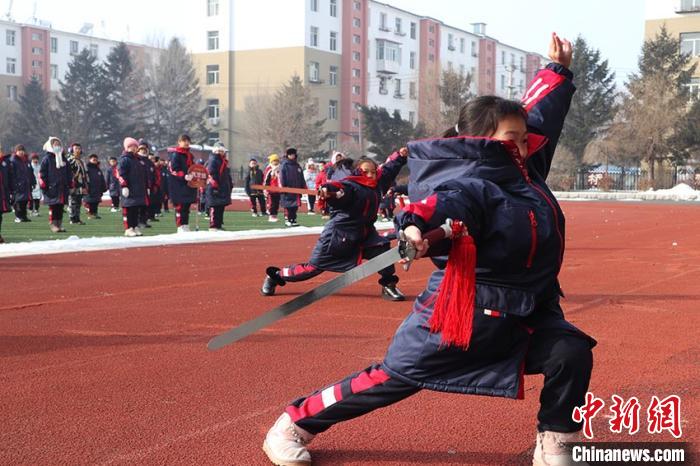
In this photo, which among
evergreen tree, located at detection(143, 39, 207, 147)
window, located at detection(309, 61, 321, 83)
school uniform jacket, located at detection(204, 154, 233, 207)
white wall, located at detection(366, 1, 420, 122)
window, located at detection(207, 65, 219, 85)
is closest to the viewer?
school uniform jacket, located at detection(204, 154, 233, 207)

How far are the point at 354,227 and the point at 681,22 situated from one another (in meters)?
59.6

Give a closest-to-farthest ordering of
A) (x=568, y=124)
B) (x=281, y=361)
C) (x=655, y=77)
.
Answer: (x=281, y=361) → (x=655, y=77) → (x=568, y=124)

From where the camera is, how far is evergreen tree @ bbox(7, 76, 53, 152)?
62.1 m

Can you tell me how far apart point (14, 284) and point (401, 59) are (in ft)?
226

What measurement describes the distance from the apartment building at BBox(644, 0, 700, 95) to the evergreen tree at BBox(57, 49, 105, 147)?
4181cm

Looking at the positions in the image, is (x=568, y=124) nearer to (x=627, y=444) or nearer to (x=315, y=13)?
(x=315, y=13)

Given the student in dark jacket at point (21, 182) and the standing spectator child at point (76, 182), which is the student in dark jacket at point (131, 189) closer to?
the standing spectator child at point (76, 182)

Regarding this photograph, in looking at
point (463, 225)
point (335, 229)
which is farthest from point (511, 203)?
point (335, 229)

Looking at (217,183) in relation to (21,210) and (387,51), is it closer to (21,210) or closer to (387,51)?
(21,210)

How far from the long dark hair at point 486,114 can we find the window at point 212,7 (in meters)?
68.6

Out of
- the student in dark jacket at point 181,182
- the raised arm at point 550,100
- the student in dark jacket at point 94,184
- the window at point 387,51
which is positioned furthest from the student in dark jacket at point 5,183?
the window at point 387,51

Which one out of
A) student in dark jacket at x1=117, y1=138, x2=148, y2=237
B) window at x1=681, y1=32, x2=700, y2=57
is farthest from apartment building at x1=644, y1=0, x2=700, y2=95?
student in dark jacket at x1=117, y1=138, x2=148, y2=237

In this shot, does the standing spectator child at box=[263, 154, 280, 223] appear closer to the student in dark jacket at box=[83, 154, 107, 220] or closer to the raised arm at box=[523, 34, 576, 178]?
the student in dark jacket at box=[83, 154, 107, 220]

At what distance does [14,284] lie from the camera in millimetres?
9734
